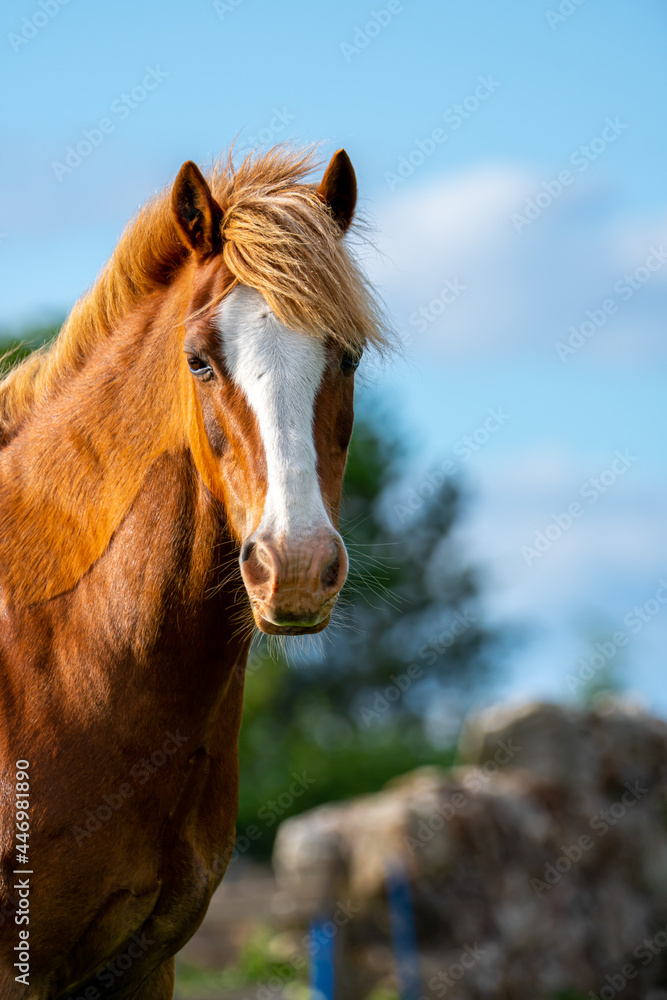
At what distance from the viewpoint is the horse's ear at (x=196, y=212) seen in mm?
3174

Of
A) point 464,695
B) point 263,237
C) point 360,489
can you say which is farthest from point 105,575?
point 464,695

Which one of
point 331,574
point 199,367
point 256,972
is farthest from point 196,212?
point 256,972

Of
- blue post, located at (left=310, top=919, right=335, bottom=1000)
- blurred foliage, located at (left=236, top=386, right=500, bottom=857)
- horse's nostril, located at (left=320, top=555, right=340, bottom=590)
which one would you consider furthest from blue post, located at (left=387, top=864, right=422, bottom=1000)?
blurred foliage, located at (left=236, top=386, right=500, bottom=857)

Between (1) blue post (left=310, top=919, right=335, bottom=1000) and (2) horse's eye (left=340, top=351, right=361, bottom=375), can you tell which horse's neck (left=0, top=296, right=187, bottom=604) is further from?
(1) blue post (left=310, top=919, right=335, bottom=1000)

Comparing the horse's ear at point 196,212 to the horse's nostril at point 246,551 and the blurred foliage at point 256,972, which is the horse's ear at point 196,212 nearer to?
the horse's nostril at point 246,551

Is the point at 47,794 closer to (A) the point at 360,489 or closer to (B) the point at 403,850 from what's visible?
(B) the point at 403,850

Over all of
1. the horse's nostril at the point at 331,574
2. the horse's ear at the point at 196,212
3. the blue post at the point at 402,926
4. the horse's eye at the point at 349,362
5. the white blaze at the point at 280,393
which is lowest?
the blue post at the point at 402,926

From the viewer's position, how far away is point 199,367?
9.66ft

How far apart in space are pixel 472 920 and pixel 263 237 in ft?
27.1

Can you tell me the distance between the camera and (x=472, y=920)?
372 inches

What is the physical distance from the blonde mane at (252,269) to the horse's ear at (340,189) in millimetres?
63

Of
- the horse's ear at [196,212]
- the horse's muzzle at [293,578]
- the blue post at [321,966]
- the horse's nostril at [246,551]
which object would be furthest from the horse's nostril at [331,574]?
the blue post at [321,966]

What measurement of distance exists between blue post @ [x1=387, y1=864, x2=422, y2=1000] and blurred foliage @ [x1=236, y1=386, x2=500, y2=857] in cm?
1022

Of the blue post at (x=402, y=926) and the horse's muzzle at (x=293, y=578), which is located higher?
the horse's muzzle at (x=293, y=578)
